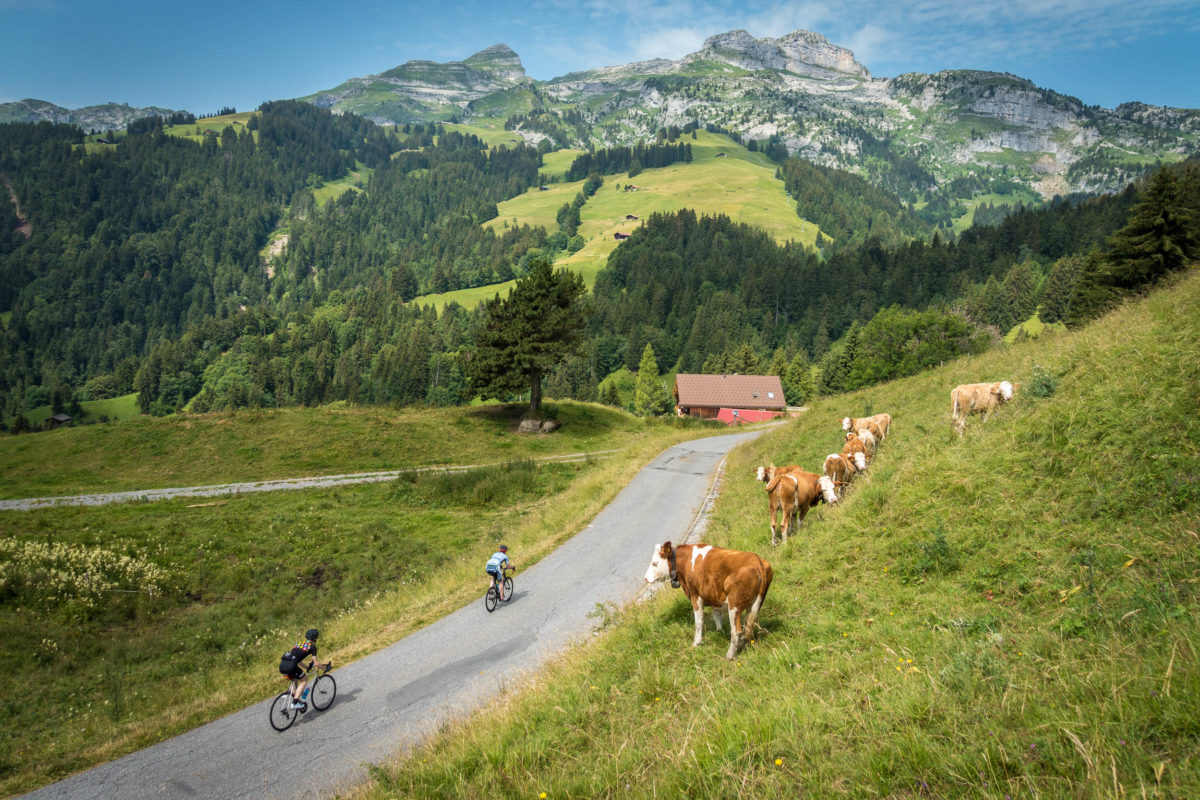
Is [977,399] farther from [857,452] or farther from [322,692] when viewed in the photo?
[322,692]

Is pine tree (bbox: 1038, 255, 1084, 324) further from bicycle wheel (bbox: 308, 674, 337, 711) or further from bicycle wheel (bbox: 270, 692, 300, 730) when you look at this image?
bicycle wheel (bbox: 270, 692, 300, 730)

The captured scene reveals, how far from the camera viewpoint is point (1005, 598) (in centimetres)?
707

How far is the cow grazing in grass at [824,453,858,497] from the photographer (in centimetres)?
1538

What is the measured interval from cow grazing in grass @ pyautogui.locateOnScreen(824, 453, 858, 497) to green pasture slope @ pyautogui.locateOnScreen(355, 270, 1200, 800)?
284 centimetres

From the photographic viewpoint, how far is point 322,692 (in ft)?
37.3

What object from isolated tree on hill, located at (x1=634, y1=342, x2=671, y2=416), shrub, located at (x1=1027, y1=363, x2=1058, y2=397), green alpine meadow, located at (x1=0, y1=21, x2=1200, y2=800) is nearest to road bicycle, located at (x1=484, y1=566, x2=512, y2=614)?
green alpine meadow, located at (x1=0, y1=21, x2=1200, y2=800)

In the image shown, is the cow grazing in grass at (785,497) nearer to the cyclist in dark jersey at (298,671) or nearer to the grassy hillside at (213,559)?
the grassy hillside at (213,559)

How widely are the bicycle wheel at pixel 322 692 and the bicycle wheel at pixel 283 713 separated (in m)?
0.37

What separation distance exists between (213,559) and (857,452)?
23648 mm

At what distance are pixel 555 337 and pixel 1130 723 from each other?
44.0m

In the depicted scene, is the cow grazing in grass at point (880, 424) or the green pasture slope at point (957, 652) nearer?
the green pasture slope at point (957, 652)

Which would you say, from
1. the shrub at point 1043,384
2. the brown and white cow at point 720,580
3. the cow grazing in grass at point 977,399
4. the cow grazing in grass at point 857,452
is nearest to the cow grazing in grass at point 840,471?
the cow grazing in grass at point 857,452

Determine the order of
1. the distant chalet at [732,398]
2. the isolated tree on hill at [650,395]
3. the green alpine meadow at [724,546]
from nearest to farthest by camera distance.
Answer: the green alpine meadow at [724,546] < the distant chalet at [732,398] < the isolated tree on hill at [650,395]

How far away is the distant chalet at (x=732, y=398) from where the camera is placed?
90.0 meters
